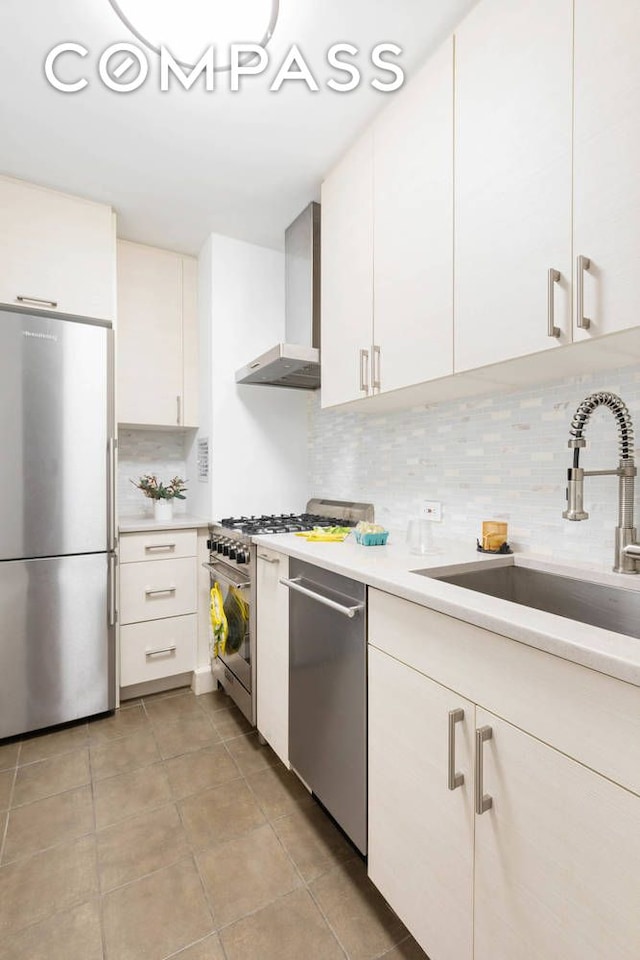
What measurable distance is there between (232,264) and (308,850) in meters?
2.71

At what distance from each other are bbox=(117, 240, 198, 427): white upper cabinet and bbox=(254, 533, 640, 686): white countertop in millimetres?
1237

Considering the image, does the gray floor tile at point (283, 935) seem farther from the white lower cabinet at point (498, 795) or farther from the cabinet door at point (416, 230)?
the cabinet door at point (416, 230)

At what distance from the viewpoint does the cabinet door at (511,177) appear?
1021 millimetres

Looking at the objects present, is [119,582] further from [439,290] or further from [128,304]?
[439,290]

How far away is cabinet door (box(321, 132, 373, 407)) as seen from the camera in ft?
5.61

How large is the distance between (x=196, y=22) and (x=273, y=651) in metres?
2.04

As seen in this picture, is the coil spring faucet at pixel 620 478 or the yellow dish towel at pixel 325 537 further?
the yellow dish towel at pixel 325 537

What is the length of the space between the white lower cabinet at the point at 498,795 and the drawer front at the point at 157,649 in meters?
1.51

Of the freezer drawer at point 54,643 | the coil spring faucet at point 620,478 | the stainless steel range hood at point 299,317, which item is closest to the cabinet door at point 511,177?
the coil spring faucet at point 620,478

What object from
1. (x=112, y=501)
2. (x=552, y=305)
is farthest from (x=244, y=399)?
(x=552, y=305)

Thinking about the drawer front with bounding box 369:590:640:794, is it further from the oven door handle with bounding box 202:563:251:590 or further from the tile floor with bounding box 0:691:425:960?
the oven door handle with bounding box 202:563:251:590

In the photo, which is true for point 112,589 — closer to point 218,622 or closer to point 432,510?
point 218,622

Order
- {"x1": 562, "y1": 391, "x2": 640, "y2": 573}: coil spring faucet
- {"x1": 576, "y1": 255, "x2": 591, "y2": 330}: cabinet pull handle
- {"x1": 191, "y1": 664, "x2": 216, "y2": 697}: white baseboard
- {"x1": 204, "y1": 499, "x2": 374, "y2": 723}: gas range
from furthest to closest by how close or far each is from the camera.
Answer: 1. {"x1": 191, "y1": 664, "x2": 216, "y2": 697}: white baseboard
2. {"x1": 204, "y1": 499, "x2": 374, "y2": 723}: gas range
3. {"x1": 562, "y1": 391, "x2": 640, "y2": 573}: coil spring faucet
4. {"x1": 576, "y1": 255, "x2": 591, "y2": 330}: cabinet pull handle

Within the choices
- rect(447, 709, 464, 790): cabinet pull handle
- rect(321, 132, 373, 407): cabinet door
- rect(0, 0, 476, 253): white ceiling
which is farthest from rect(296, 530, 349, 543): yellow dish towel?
rect(0, 0, 476, 253): white ceiling
